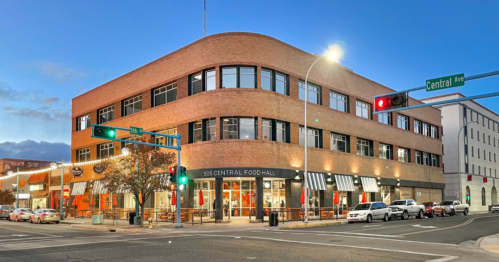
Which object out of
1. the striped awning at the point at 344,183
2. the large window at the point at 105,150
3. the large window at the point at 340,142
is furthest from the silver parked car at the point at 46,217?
the large window at the point at 340,142

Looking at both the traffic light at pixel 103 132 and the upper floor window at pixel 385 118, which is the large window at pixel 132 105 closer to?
the traffic light at pixel 103 132

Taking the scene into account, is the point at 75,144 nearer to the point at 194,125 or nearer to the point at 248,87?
the point at 194,125

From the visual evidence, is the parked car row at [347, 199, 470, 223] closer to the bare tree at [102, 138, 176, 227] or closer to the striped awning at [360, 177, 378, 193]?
the striped awning at [360, 177, 378, 193]

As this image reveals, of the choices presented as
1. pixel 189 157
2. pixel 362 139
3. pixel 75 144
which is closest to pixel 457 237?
pixel 189 157

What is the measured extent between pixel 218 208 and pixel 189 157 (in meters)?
5.55

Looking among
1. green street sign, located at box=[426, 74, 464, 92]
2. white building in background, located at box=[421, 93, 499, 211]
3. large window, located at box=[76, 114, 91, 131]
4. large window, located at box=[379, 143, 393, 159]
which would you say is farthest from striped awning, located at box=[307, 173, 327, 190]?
white building in background, located at box=[421, 93, 499, 211]

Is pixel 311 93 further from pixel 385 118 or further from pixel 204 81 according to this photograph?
pixel 385 118

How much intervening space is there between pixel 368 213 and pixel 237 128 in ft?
40.1

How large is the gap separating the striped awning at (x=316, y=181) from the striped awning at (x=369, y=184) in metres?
7.65

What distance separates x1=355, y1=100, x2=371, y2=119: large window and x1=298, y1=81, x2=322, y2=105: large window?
24.4 ft

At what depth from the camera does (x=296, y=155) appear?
132 feet

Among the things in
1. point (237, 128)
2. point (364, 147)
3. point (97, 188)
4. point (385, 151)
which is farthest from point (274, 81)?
point (97, 188)

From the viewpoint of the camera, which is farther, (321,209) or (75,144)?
(75,144)

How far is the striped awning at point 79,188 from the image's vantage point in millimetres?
54444
